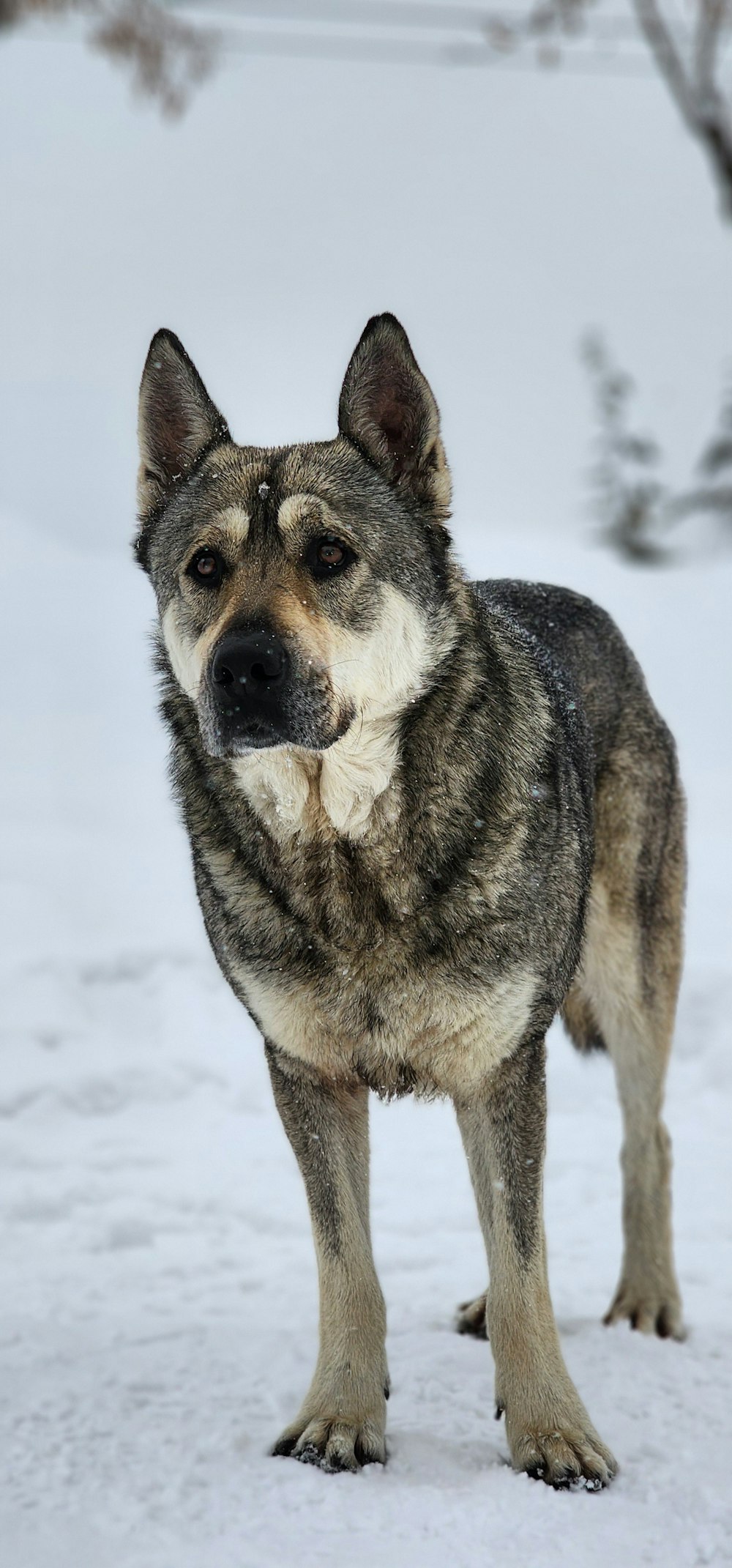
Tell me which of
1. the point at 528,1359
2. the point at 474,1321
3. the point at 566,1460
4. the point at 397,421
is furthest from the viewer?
the point at 474,1321

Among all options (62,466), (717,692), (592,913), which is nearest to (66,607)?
(62,466)

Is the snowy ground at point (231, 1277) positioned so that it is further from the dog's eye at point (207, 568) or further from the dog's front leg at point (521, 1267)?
the dog's eye at point (207, 568)

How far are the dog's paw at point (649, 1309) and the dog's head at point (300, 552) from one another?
6.70 feet

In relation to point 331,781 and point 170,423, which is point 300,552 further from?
point 170,423

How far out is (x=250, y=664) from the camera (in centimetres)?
277

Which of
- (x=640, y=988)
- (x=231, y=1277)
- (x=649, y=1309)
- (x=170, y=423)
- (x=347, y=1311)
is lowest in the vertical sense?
(x=231, y=1277)

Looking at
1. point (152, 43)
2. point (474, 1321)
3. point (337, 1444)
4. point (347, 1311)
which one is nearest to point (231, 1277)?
point (474, 1321)

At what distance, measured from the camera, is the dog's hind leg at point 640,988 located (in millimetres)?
4066

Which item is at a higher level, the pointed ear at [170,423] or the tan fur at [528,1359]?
the pointed ear at [170,423]

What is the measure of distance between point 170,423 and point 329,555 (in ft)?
2.45

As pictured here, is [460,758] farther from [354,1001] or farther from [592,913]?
[592,913]

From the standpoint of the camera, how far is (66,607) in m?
12.3

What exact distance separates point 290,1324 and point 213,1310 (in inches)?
9.5

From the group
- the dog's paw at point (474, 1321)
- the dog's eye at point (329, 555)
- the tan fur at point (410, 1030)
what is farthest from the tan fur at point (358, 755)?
the dog's paw at point (474, 1321)
